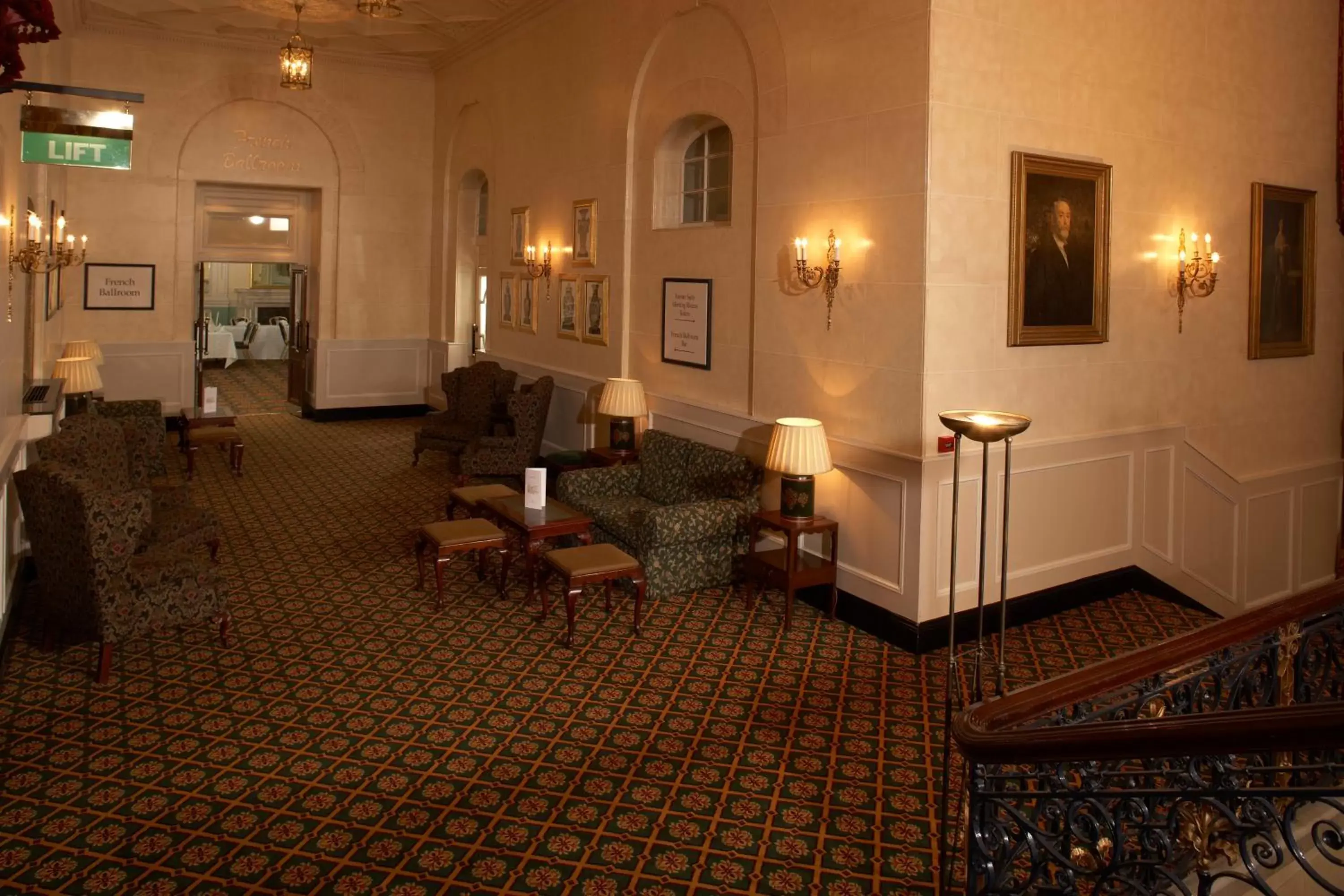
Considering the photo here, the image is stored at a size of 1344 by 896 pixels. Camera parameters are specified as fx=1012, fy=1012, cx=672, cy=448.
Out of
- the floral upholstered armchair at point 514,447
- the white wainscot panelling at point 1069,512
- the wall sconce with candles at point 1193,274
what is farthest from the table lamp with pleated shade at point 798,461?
the floral upholstered armchair at point 514,447

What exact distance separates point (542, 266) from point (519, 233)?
81 centimetres

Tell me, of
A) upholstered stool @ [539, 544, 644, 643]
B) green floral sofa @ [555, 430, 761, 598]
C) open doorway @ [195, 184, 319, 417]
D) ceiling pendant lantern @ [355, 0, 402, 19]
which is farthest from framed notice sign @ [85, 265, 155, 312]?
upholstered stool @ [539, 544, 644, 643]

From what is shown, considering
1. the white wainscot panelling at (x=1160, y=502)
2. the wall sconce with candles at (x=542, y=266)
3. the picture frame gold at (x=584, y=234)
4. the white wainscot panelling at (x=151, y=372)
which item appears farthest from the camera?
the white wainscot panelling at (x=151, y=372)

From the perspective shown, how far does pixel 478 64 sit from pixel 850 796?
1083cm

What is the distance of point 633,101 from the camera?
8.93 m

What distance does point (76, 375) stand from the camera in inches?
361

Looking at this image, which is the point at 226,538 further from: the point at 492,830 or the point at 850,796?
the point at 850,796

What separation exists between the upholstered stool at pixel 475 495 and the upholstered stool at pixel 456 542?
55 cm

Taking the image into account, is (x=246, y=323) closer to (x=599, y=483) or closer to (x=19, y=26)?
(x=599, y=483)

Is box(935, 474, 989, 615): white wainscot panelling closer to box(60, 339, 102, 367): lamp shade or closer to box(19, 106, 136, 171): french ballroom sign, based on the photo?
box(19, 106, 136, 171): french ballroom sign

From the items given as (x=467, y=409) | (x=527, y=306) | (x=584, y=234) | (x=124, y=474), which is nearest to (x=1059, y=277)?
(x=584, y=234)

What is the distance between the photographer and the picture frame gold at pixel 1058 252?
6383mm

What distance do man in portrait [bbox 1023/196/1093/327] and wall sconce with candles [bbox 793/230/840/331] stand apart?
120 centimetres

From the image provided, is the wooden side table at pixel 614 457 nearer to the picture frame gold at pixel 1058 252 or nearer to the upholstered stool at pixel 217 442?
the picture frame gold at pixel 1058 252
